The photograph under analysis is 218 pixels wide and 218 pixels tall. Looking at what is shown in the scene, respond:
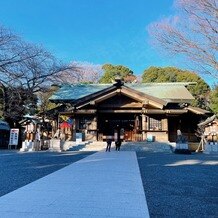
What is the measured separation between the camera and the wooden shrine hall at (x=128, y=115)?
20438 mm

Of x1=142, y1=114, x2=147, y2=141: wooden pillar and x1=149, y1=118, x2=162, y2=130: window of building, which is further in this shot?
x1=149, y1=118, x2=162, y2=130: window of building

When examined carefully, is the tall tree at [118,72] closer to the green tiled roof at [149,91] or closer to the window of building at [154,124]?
the green tiled roof at [149,91]

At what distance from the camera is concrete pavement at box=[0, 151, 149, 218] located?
3.92m

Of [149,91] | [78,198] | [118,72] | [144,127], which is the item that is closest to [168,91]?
[149,91]

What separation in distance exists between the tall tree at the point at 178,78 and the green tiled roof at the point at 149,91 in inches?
402

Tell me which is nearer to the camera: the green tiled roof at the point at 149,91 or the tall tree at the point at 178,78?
the green tiled roof at the point at 149,91

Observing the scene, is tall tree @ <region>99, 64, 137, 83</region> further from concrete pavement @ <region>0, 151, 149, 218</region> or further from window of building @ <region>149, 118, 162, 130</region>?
concrete pavement @ <region>0, 151, 149, 218</region>

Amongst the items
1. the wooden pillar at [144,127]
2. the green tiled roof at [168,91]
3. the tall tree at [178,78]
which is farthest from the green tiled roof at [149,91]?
the tall tree at [178,78]

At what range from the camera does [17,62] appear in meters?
23.0

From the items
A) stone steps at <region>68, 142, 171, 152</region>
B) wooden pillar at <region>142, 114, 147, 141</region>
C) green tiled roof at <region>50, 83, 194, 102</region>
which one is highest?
green tiled roof at <region>50, 83, 194, 102</region>

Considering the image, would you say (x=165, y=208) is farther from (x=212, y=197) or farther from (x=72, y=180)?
(x=72, y=180)

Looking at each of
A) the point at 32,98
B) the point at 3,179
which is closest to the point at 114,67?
the point at 32,98

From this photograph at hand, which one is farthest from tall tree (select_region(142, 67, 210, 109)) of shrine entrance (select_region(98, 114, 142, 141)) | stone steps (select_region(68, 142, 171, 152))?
stone steps (select_region(68, 142, 171, 152))

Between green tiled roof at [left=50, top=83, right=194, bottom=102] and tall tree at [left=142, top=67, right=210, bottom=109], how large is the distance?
33.5 ft
